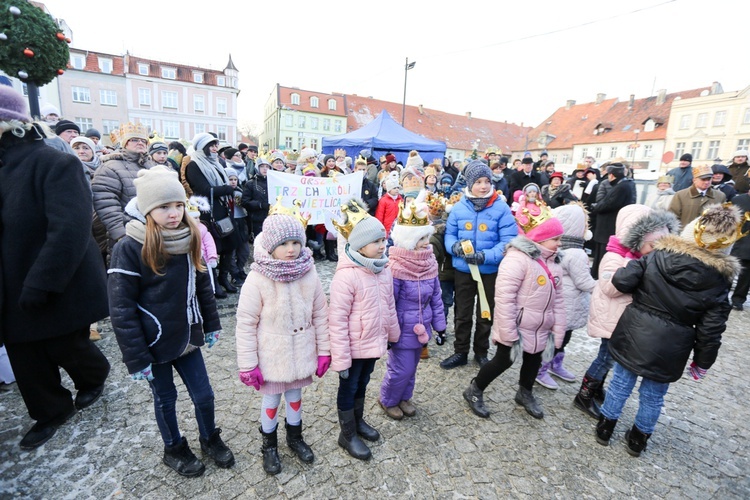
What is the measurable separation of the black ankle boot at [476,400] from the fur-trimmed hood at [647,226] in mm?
1751

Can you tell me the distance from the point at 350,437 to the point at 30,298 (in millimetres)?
2274

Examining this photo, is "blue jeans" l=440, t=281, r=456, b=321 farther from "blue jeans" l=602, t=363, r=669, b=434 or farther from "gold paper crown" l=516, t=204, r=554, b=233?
"blue jeans" l=602, t=363, r=669, b=434

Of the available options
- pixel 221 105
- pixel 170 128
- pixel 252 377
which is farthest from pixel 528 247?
pixel 221 105

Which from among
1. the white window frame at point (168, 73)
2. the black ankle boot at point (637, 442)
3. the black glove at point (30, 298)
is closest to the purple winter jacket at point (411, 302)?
the black ankle boot at point (637, 442)

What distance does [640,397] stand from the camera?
8.96 feet

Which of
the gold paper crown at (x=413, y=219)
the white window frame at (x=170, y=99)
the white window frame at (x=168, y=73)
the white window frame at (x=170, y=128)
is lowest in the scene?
the gold paper crown at (x=413, y=219)

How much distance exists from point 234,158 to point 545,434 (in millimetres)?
7016

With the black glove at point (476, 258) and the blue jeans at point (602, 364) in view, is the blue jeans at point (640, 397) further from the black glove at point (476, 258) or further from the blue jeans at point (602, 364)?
the black glove at point (476, 258)

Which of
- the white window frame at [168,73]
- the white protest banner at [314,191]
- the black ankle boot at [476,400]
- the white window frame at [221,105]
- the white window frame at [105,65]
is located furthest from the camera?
the white window frame at [221,105]

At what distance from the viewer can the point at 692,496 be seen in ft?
8.01

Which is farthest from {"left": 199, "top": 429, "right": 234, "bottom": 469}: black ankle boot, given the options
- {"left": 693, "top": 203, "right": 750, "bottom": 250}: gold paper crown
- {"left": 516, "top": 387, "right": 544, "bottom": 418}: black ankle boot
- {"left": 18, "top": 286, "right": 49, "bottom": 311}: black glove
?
{"left": 693, "top": 203, "right": 750, "bottom": 250}: gold paper crown

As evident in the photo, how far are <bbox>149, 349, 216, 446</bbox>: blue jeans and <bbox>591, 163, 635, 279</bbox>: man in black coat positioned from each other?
267 inches

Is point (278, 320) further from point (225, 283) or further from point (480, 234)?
point (225, 283)

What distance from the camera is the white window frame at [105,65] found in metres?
36.7
